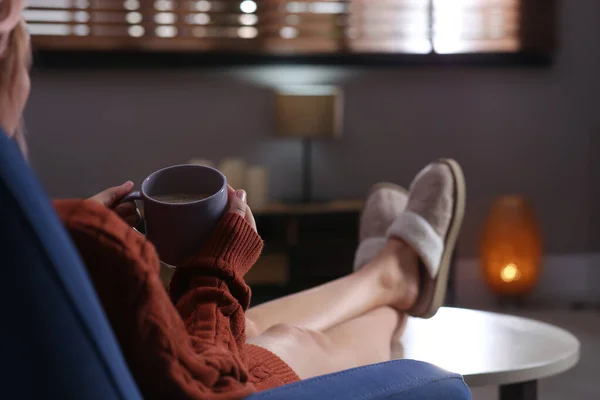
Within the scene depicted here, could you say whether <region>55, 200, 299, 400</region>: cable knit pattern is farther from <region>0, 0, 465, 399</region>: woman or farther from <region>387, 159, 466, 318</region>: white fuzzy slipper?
<region>387, 159, 466, 318</region>: white fuzzy slipper

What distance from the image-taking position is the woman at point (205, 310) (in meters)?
0.67

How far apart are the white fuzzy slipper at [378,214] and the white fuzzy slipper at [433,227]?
0.08 metres

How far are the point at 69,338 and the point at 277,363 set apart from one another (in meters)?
0.51

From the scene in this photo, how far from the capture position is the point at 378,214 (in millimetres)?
1942

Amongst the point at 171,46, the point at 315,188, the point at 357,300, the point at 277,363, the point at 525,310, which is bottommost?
the point at 525,310

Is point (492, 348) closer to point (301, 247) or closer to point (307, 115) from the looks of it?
point (301, 247)

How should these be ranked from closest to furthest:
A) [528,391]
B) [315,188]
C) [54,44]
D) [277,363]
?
1. [277,363]
2. [528,391]
3. [54,44]
4. [315,188]

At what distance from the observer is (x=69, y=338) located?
0.57m

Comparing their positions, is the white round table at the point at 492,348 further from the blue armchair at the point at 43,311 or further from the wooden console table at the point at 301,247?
the wooden console table at the point at 301,247

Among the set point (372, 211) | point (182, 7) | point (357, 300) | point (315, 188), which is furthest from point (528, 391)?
point (182, 7)

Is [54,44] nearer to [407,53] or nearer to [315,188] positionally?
[315,188]

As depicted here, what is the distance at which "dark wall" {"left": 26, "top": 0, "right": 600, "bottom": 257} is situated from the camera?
3553 mm

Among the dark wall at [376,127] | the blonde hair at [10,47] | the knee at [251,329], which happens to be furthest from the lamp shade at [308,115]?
the blonde hair at [10,47]

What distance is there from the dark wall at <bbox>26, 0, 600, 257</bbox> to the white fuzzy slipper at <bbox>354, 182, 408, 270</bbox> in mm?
1682
